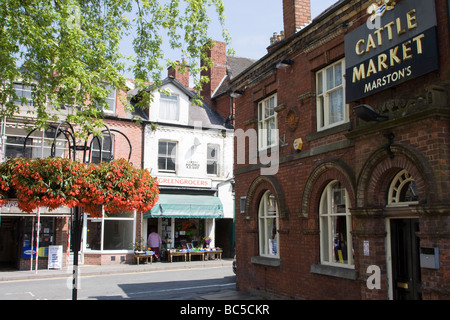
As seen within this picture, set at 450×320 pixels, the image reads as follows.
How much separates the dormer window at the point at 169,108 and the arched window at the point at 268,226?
45.5ft

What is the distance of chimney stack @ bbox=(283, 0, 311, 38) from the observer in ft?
38.9

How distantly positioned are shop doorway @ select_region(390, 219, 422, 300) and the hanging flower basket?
4662 mm

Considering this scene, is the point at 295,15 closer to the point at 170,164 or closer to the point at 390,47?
the point at 390,47

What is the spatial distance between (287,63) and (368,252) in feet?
17.6

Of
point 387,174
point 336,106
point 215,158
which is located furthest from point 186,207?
point 387,174

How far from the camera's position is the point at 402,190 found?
761 centimetres

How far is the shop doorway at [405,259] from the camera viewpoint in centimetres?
738

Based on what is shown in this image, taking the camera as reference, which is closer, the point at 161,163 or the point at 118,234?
the point at 118,234

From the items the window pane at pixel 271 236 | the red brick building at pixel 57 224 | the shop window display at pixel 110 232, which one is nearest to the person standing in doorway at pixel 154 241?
the red brick building at pixel 57 224

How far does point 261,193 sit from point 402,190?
5.20m

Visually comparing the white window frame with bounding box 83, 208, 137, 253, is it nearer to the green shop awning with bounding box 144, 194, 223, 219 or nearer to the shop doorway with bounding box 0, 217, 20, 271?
the green shop awning with bounding box 144, 194, 223, 219

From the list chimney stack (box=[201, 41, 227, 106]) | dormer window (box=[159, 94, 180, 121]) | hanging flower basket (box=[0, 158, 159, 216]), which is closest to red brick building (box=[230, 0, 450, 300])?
hanging flower basket (box=[0, 158, 159, 216])

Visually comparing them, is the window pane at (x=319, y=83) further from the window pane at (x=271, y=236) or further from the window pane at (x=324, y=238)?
the window pane at (x=271, y=236)
